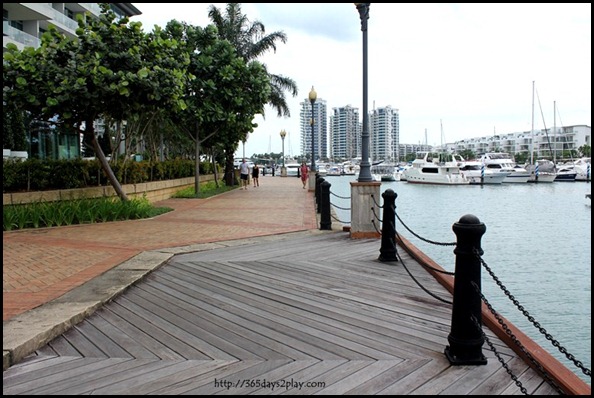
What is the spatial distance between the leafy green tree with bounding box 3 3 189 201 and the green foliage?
1544 mm

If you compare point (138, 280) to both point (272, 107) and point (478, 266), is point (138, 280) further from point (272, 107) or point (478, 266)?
point (272, 107)

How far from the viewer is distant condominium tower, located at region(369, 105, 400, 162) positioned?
317ft

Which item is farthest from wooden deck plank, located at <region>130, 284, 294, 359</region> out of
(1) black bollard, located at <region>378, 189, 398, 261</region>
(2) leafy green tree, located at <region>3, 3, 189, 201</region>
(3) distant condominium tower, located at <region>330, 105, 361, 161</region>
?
(3) distant condominium tower, located at <region>330, 105, 361, 161</region>

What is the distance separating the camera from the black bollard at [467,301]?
11.8 feet

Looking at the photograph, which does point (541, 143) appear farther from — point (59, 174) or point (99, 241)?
point (99, 241)

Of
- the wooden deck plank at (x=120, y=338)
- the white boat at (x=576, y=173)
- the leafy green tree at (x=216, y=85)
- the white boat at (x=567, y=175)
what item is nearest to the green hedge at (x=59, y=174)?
the leafy green tree at (x=216, y=85)

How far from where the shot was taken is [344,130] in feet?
307

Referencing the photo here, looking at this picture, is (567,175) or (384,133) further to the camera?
(384,133)

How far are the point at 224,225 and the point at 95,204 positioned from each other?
3836 mm

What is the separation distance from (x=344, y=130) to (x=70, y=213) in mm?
83997

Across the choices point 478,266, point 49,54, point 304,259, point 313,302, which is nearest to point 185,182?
point 49,54

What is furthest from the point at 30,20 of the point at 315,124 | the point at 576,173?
the point at 576,173

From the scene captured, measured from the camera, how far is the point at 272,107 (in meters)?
32.1

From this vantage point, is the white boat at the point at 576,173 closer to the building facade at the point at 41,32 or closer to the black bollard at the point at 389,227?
the building facade at the point at 41,32
